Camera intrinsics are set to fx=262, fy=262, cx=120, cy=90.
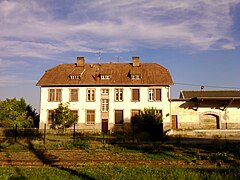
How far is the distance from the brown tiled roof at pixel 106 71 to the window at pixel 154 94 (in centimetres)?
95

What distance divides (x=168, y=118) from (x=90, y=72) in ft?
42.5

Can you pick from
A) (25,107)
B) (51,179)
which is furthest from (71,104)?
(51,179)

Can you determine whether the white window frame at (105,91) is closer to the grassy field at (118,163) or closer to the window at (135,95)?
the window at (135,95)

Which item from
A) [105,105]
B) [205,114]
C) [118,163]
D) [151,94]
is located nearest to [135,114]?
[151,94]

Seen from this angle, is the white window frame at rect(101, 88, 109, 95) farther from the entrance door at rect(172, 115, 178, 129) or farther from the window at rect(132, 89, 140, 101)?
the entrance door at rect(172, 115, 178, 129)

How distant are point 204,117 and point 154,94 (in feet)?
23.4

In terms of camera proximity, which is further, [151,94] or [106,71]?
[106,71]

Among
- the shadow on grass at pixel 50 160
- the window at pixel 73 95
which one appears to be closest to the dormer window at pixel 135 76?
the window at pixel 73 95

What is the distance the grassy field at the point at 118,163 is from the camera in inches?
374

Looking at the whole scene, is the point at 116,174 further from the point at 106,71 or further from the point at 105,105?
the point at 106,71

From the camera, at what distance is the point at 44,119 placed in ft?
117

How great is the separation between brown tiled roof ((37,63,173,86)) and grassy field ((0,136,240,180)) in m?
17.9

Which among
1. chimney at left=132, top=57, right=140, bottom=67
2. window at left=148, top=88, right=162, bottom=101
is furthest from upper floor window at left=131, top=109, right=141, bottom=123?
chimney at left=132, top=57, right=140, bottom=67

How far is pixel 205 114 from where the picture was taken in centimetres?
3422
